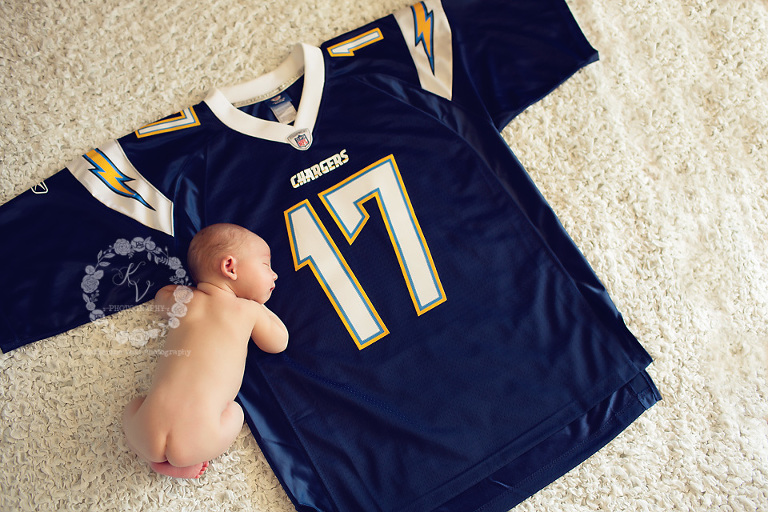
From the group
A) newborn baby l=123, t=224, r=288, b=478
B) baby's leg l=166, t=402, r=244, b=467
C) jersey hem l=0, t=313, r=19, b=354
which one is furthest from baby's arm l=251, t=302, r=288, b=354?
jersey hem l=0, t=313, r=19, b=354

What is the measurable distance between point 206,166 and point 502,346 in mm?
612

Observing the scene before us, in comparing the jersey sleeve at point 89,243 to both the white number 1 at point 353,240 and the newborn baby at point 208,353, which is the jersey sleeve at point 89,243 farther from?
the white number 1 at point 353,240

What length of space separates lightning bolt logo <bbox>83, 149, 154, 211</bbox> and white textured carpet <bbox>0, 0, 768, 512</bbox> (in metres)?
0.11

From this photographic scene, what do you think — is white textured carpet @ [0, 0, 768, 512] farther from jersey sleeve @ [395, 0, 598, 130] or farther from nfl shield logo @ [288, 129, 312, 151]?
nfl shield logo @ [288, 129, 312, 151]

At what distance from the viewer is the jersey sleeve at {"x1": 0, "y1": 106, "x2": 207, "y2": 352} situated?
0.90 meters

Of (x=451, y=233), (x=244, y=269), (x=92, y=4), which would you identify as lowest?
(x=451, y=233)

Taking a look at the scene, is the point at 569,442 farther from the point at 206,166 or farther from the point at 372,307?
the point at 206,166

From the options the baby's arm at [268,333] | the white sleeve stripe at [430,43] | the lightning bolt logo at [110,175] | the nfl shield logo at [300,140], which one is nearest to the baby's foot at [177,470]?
the baby's arm at [268,333]

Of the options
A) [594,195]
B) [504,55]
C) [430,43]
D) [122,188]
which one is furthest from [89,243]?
[594,195]

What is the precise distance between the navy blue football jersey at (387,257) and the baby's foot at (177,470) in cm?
11

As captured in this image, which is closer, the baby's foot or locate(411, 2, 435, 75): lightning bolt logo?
the baby's foot

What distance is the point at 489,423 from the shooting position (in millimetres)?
851

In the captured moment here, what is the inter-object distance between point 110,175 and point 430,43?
0.63m

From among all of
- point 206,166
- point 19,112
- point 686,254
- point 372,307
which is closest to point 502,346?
point 372,307
